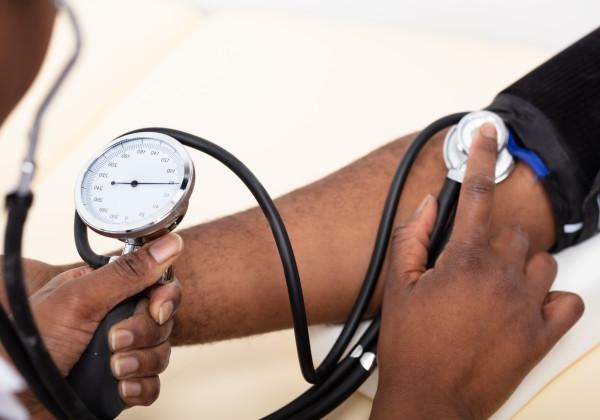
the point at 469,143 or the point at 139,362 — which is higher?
the point at 469,143

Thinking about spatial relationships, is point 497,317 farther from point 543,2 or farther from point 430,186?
point 543,2

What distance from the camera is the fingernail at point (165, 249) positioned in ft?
2.24

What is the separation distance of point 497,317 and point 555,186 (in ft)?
0.81

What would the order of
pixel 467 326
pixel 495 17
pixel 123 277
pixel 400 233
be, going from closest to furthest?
pixel 123 277 → pixel 467 326 → pixel 400 233 → pixel 495 17

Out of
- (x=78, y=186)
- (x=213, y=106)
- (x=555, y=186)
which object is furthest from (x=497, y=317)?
(x=213, y=106)

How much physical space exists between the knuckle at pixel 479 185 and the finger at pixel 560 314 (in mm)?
162

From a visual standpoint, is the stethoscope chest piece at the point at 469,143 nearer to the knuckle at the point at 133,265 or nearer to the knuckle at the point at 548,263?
the knuckle at the point at 548,263

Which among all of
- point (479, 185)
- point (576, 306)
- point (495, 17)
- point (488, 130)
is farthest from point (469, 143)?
point (495, 17)

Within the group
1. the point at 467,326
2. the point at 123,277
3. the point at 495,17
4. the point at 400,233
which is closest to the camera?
the point at 123,277

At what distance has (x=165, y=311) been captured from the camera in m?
0.70

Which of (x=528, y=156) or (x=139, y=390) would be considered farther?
(x=528, y=156)

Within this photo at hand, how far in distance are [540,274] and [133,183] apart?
1.63 feet

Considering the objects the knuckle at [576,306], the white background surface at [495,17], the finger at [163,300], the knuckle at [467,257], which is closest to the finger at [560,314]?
the knuckle at [576,306]

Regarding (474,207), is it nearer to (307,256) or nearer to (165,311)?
(307,256)
